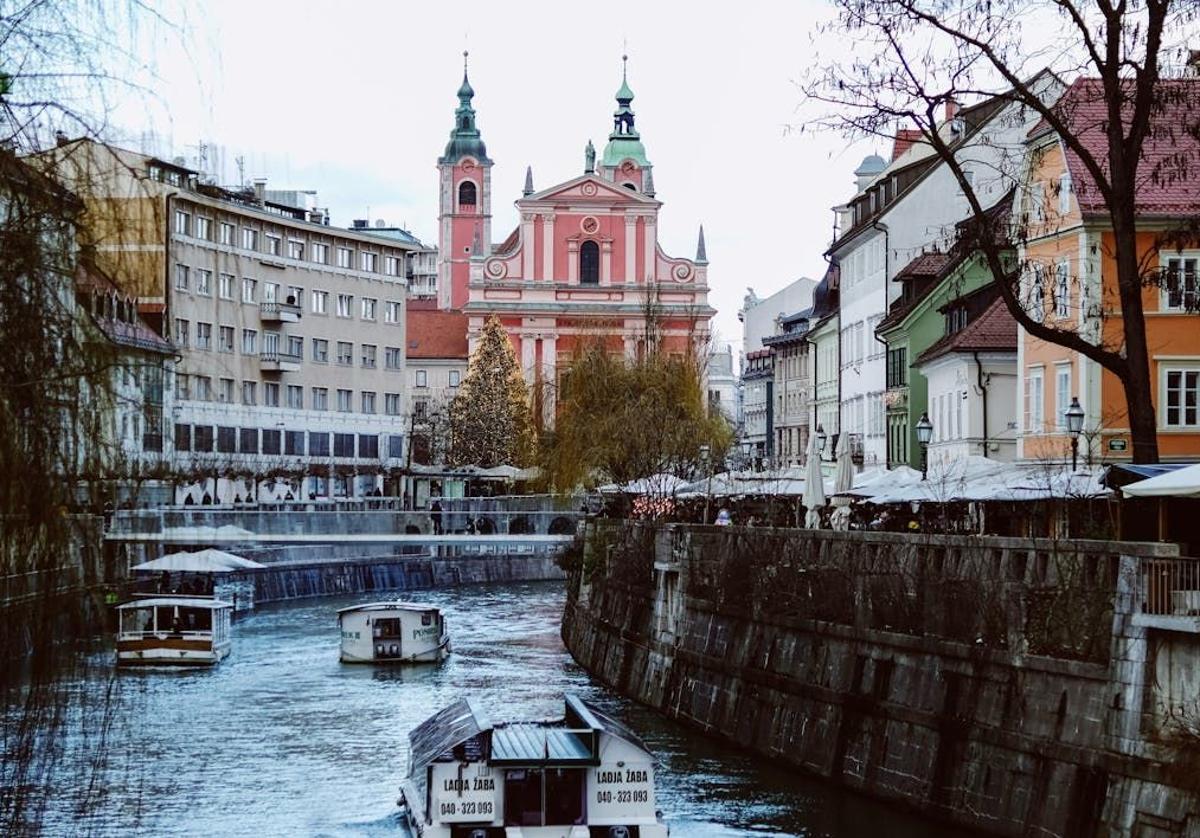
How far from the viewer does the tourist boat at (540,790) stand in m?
27.8

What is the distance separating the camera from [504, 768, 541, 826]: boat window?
28109mm

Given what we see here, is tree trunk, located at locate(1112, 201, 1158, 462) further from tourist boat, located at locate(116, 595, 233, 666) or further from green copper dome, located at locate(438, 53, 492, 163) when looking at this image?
green copper dome, located at locate(438, 53, 492, 163)

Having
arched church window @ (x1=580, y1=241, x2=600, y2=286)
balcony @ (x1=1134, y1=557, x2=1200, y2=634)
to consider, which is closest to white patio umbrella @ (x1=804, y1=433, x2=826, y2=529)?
balcony @ (x1=1134, y1=557, x2=1200, y2=634)

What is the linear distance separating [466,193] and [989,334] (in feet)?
457

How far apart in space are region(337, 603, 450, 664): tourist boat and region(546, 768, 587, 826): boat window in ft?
93.0

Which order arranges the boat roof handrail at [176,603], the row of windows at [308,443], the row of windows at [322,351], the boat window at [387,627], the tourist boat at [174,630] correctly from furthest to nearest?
the row of windows at [322,351], the row of windows at [308,443], the boat window at [387,627], the boat roof handrail at [176,603], the tourist boat at [174,630]

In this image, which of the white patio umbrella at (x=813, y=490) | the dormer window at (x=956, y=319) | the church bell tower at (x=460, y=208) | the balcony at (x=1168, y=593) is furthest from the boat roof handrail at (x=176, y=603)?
the church bell tower at (x=460, y=208)

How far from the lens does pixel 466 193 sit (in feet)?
621

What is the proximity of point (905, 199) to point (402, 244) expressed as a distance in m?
51.0

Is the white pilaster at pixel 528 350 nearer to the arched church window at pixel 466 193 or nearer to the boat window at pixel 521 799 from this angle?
the arched church window at pixel 466 193

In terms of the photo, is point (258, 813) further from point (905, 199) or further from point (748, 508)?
point (905, 199)

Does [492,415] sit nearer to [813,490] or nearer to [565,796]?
[813,490]

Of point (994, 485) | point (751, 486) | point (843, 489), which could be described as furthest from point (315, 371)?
point (994, 485)

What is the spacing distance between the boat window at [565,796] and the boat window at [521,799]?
17 centimetres
